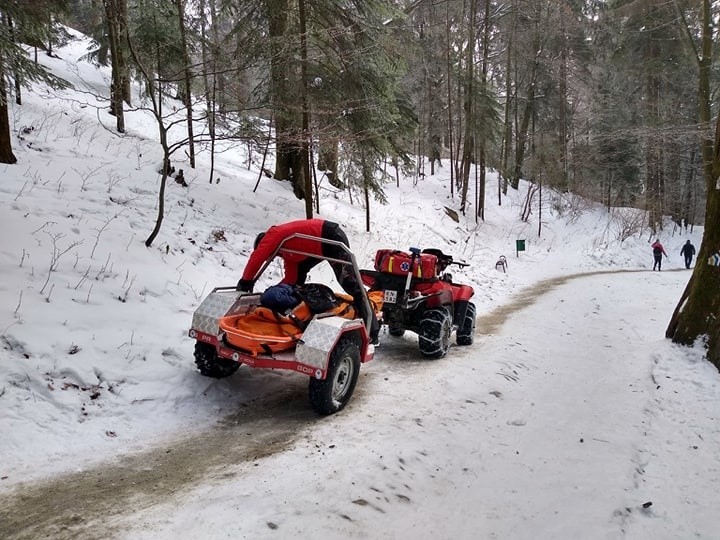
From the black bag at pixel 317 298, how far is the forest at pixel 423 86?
3.01 meters

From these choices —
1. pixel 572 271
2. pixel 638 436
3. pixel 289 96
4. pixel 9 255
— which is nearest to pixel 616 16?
pixel 572 271

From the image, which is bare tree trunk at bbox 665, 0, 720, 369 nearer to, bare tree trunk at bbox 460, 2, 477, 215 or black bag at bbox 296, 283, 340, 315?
black bag at bbox 296, 283, 340, 315

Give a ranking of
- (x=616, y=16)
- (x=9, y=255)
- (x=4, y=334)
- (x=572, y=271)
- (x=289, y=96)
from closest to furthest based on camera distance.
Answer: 1. (x=4, y=334)
2. (x=9, y=255)
3. (x=289, y=96)
4. (x=616, y=16)
5. (x=572, y=271)

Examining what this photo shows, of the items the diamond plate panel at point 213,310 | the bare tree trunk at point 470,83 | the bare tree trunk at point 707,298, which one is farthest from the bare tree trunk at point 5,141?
the bare tree trunk at point 470,83

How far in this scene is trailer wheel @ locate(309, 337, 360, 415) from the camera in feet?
13.8

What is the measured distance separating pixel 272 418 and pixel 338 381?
683 millimetres

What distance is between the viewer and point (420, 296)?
22.5 feet

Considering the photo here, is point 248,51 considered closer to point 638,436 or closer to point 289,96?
point 289,96

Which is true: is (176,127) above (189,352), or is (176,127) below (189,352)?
above

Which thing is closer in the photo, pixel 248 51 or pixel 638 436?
pixel 638 436

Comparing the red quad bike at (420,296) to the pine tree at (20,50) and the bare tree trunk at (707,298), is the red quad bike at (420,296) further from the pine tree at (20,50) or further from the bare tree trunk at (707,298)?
the pine tree at (20,50)

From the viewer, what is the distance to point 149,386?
4531 mm

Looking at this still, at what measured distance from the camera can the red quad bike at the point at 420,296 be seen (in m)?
6.54

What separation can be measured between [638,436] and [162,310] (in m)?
5.28
